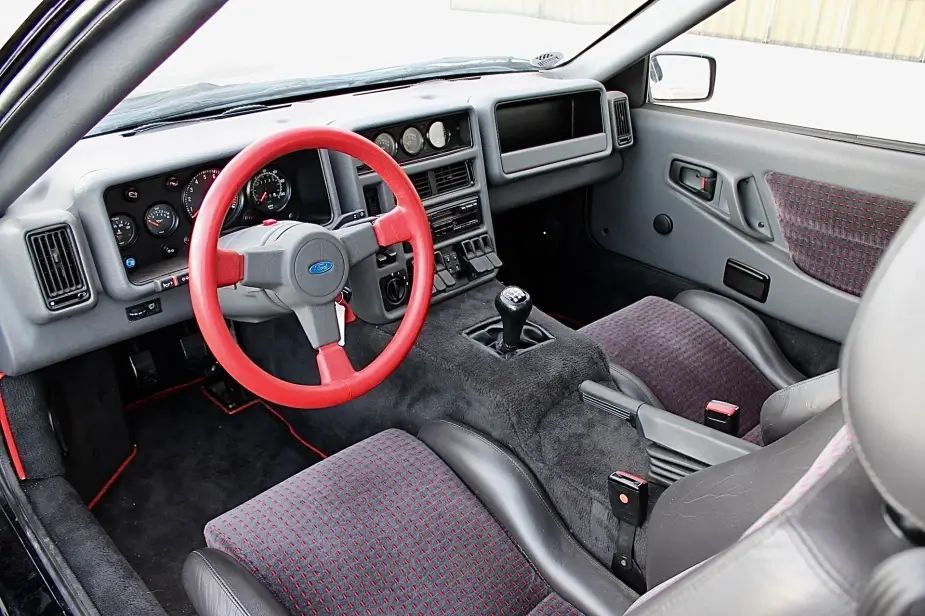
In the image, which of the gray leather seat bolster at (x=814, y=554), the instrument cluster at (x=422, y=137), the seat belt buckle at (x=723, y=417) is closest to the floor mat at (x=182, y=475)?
the instrument cluster at (x=422, y=137)

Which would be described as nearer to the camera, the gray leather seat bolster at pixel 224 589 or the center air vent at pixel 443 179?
the gray leather seat bolster at pixel 224 589

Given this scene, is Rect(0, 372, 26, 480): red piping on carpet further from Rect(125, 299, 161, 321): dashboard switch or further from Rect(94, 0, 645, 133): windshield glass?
Rect(94, 0, 645, 133): windshield glass

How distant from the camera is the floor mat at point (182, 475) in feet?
6.31

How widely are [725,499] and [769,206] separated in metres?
1.62

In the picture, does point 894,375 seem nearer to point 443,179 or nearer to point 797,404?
point 797,404

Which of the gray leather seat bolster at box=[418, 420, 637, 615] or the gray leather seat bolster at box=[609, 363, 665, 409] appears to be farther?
the gray leather seat bolster at box=[609, 363, 665, 409]

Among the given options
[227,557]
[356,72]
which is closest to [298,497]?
[227,557]

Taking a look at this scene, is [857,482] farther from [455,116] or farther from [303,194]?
[455,116]

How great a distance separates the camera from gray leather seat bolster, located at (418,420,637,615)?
1.36m

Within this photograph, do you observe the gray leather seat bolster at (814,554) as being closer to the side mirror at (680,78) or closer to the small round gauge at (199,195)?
the small round gauge at (199,195)

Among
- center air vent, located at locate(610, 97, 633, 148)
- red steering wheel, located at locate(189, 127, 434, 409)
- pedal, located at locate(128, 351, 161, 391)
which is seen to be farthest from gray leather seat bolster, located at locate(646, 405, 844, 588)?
pedal, located at locate(128, 351, 161, 391)

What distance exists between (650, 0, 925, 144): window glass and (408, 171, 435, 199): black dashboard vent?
0.96 meters

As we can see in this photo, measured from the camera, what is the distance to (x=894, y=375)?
42cm

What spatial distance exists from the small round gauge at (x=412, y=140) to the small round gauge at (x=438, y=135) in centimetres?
3
